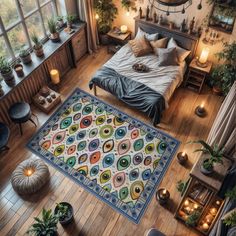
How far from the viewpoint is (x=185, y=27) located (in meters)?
5.03

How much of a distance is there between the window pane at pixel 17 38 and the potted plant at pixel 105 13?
5.40ft

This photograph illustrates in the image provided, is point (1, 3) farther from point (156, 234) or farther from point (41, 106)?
point (156, 234)

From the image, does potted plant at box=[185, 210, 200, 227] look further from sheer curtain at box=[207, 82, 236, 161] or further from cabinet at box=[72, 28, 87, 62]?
cabinet at box=[72, 28, 87, 62]

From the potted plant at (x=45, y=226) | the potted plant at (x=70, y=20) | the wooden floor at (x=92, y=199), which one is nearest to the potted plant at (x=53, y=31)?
the potted plant at (x=70, y=20)

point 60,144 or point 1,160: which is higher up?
point 60,144

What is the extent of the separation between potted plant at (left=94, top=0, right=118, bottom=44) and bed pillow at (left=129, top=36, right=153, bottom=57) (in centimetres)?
89

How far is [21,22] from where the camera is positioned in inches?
177

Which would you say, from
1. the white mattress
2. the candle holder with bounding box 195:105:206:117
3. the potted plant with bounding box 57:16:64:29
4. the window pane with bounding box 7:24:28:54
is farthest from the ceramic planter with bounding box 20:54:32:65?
the candle holder with bounding box 195:105:206:117

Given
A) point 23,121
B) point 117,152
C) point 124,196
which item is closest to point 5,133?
point 23,121

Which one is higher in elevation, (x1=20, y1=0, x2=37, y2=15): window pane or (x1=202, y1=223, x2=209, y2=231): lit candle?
(x1=20, y1=0, x2=37, y2=15): window pane

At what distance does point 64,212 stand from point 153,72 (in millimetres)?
2797

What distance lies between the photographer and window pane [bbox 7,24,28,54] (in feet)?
14.6

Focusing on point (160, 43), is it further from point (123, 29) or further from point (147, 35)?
point (123, 29)

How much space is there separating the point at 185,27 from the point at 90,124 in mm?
2479
